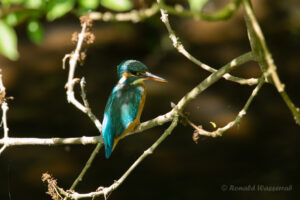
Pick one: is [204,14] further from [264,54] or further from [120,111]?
[120,111]

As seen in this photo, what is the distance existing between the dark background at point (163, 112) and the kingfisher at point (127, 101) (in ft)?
7.03

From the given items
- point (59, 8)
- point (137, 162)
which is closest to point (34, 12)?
point (59, 8)

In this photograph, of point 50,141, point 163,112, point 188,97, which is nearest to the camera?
point 188,97

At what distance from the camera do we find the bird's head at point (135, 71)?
3258 millimetres

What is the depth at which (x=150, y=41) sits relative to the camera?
6.44m

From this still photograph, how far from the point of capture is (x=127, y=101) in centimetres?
327

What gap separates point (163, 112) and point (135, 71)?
243cm

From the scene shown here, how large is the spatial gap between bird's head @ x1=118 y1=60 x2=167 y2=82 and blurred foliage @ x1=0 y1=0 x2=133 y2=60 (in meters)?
1.69

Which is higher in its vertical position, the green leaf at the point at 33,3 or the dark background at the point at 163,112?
the dark background at the point at 163,112

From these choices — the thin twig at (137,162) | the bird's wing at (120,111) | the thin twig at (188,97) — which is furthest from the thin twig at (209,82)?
the bird's wing at (120,111)

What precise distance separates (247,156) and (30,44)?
10.9 feet

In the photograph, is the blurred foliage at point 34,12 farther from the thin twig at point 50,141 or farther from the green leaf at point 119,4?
the thin twig at point 50,141

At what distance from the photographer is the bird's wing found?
2.97 meters

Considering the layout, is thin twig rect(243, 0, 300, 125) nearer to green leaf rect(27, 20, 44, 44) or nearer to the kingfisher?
green leaf rect(27, 20, 44, 44)
